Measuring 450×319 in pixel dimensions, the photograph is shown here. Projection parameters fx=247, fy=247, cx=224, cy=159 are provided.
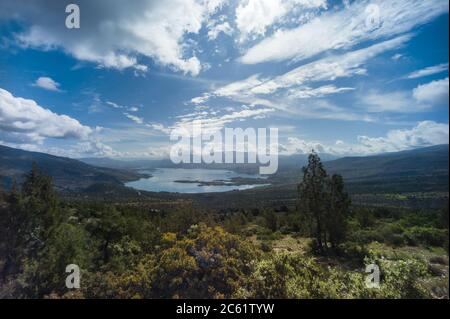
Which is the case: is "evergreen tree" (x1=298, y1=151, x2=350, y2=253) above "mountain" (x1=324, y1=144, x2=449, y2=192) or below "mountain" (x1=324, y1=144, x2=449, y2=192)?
above

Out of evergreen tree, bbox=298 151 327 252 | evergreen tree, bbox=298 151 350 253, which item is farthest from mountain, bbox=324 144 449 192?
evergreen tree, bbox=298 151 327 252

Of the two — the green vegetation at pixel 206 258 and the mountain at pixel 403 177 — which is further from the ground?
the green vegetation at pixel 206 258

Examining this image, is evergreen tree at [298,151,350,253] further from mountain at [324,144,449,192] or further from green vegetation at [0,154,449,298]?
mountain at [324,144,449,192]

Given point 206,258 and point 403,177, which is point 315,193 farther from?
point 403,177

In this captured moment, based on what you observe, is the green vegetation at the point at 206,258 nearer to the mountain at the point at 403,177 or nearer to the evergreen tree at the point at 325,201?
the evergreen tree at the point at 325,201

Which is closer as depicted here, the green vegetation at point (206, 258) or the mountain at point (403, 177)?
the green vegetation at point (206, 258)

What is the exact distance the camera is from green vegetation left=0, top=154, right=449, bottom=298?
5523mm

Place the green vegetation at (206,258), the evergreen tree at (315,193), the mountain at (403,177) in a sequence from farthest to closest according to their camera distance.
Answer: the mountain at (403,177), the evergreen tree at (315,193), the green vegetation at (206,258)

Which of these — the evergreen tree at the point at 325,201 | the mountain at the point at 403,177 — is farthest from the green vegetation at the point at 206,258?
the mountain at the point at 403,177

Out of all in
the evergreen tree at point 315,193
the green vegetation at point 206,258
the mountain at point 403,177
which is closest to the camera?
the green vegetation at point 206,258

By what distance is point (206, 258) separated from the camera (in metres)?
6.32

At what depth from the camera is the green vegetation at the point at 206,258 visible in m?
5.52
